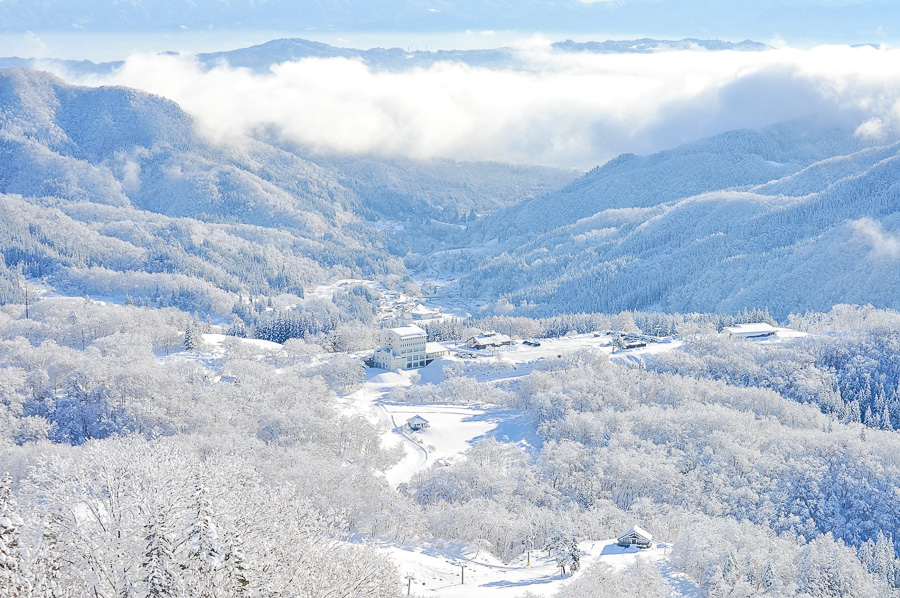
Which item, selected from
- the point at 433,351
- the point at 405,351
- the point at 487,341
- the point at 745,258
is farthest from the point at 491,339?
the point at 745,258

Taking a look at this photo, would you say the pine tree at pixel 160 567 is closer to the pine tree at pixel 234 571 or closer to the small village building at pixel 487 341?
the pine tree at pixel 234 571

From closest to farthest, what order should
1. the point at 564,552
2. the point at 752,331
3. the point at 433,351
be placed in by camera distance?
the point at 564,552 < the point at 433,351 < the point at 752,331

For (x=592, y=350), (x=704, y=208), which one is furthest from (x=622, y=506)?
(x=704, y=208)

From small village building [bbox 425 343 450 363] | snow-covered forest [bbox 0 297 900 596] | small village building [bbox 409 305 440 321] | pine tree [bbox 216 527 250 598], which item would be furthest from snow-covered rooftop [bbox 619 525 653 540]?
small village building [bbox 409 305 440 321]

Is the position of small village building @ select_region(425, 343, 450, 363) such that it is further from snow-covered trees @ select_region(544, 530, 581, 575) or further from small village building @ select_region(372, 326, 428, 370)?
snow-covered trees @ select_region(544, 530, 581, 575)

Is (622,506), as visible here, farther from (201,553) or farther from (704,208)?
(704,208)

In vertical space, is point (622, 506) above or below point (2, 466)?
below

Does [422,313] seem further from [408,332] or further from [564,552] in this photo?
[564,552]
